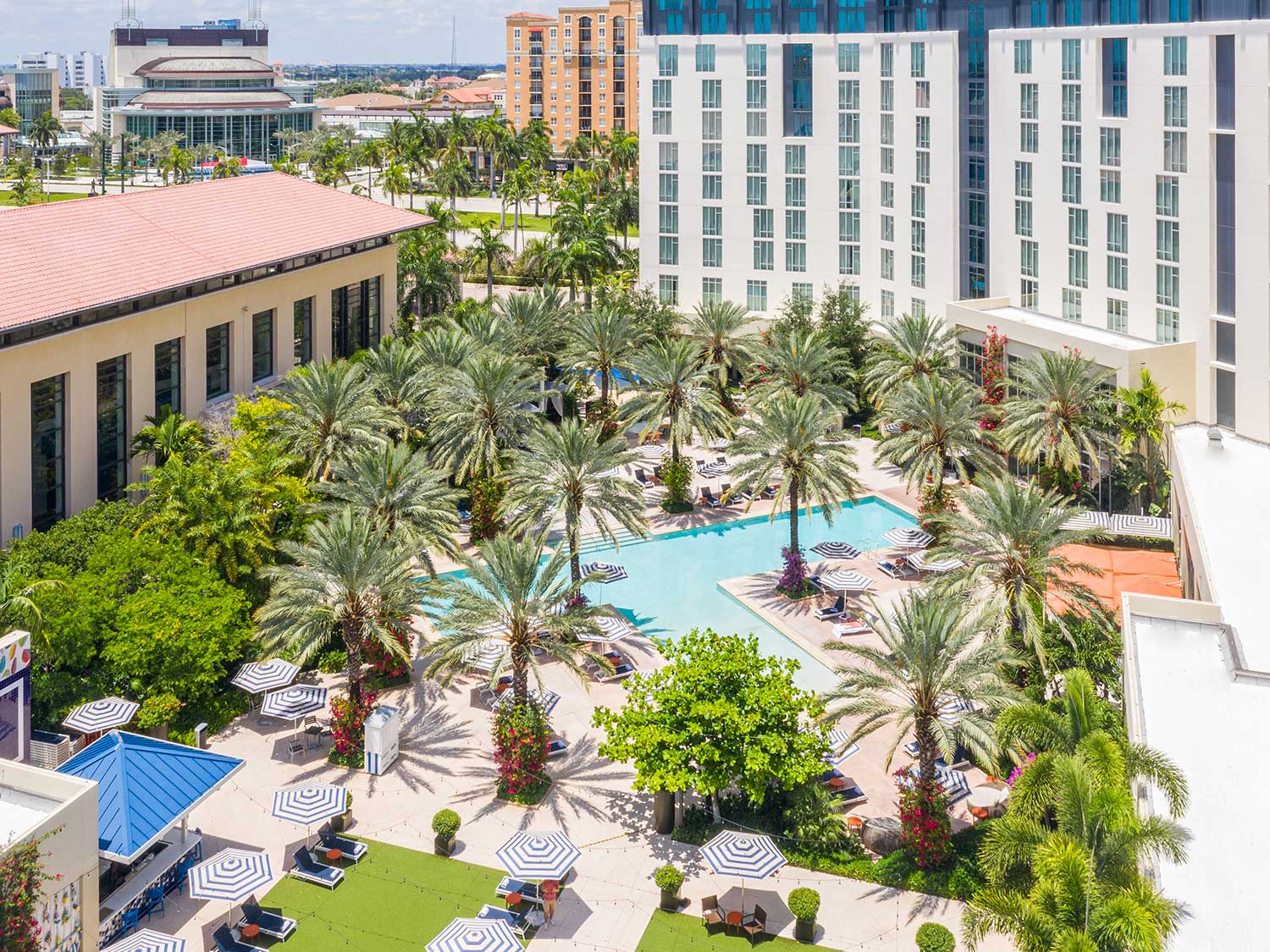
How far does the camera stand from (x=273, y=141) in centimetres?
18500

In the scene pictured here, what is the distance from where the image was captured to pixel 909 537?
156ft

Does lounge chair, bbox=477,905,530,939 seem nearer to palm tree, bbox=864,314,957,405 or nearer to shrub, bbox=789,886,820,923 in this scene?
shrub, bbox=789,886,820,923

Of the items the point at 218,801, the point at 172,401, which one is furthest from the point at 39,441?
the point at 218,801

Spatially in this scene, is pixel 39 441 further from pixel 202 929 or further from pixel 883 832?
pixel 883 832

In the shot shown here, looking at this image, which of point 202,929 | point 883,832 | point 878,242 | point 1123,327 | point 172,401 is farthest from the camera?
point 878,242

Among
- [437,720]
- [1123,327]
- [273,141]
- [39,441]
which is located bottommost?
[437,720]

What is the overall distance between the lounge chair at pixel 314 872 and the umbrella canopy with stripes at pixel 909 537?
84.7 feet

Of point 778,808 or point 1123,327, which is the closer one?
point 778,808

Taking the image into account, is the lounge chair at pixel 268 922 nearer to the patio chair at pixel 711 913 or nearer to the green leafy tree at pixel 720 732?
the green leafy tree at pixel 720 732

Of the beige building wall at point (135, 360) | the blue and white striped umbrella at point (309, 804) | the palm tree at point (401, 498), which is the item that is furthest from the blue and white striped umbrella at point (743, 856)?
the beige building wall at point (135, 360)

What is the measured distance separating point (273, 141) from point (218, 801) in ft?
555

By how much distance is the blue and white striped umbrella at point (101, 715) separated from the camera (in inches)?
1281

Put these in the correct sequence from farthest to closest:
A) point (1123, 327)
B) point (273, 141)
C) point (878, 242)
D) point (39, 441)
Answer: point (273, 141), point (878, 242), point (1123, 327), point (39, 441)

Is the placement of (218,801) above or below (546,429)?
below
